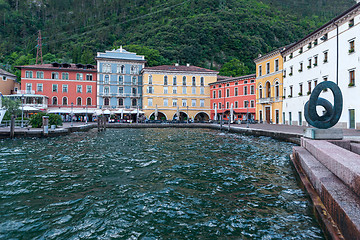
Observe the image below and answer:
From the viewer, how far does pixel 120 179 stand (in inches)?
262

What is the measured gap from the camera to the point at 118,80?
50719 millimetres

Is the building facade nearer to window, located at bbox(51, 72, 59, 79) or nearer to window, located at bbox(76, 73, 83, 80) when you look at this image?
window, located at bbox(51, 72, 59, 79)

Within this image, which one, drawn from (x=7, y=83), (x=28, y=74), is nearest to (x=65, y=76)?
(x=28, y=74)

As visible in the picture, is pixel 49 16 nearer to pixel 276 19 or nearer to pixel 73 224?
pixel 276 19

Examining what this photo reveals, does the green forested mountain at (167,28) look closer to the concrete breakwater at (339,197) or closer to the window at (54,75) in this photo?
the window at (54,75)

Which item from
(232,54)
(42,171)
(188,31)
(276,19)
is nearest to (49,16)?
(188,31)

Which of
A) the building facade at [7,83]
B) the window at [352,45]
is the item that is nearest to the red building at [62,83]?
the building facade at [7,83]

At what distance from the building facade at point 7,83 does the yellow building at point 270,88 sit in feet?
172

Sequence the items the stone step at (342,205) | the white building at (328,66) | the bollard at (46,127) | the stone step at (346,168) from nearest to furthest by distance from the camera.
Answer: the stone step at (342,205) < the stone step at (346,168) < the bollard at (46,127) < the white building at (328,66)

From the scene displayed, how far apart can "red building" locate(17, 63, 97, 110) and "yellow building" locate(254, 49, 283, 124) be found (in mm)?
34396

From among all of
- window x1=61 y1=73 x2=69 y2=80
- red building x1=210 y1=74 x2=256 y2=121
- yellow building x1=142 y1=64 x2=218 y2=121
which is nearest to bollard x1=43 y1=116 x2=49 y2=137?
red building x1=210 y1=74 x2=256 y2=121

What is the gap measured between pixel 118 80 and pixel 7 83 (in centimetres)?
2433

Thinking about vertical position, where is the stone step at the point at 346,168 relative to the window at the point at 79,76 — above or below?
below

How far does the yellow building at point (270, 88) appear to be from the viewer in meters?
35.9
